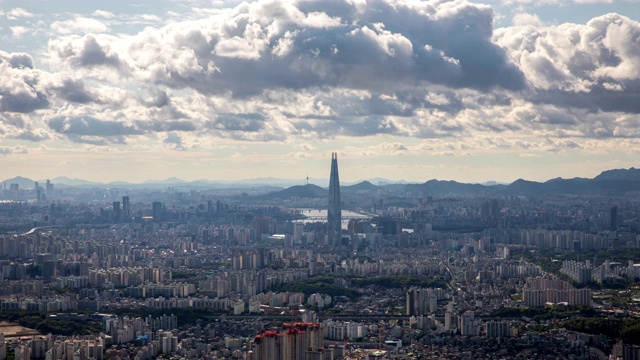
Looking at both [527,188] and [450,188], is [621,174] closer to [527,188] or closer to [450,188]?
[527,188]

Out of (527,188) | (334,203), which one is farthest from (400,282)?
(527,188)

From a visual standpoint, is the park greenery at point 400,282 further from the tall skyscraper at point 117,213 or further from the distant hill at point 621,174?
the distant hill at point 621,174

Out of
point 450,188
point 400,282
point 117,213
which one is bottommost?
point 400,282

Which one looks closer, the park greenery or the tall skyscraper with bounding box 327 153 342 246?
the park greenery

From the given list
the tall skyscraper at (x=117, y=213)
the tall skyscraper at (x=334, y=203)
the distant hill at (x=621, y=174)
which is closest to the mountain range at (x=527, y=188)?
the distant hill at (x=621, y=174)

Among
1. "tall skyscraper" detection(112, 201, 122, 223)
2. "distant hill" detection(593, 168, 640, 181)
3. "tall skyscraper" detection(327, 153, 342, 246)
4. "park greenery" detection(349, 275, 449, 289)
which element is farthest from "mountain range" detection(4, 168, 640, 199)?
"park greenery" detection(349, 275, 449, 289)

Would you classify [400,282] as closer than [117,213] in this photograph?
Yes

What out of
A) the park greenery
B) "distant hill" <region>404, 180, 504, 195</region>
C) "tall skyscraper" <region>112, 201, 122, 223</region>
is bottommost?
the park greenery

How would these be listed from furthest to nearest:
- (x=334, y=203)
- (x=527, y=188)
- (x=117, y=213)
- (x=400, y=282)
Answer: (x=527, y=188), (x=117, y=213), (x=334, y=203), (x=400, y=282)

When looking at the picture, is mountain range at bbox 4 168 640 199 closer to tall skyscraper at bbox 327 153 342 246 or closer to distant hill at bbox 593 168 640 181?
distant hill at bbox 593 168 640 181

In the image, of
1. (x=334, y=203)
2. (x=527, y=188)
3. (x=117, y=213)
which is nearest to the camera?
(x=334, y=203)

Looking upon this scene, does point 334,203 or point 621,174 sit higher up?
point 621,174
